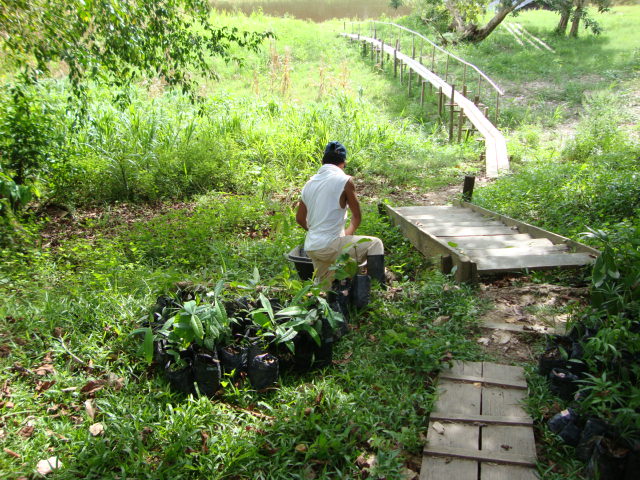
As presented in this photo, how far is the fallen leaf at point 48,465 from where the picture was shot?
2.67 metres

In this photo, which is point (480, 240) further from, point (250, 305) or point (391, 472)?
point (391, 472)

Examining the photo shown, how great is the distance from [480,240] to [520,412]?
2.38 m

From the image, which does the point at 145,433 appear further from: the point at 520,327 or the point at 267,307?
the point at 520,327

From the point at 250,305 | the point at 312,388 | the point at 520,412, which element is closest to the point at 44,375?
the point at 250,305

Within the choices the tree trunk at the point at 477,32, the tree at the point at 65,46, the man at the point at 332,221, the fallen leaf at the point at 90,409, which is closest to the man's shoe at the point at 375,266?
the man at the point at 332,221

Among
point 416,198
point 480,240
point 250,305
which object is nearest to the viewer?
point 250,305

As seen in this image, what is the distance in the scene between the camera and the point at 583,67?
637 inches

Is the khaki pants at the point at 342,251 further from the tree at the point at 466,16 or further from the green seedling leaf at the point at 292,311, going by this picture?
the tree at the point at 466,16

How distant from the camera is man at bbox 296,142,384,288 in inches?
165

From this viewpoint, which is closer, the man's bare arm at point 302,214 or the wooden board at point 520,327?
the wooden board at point 520,327

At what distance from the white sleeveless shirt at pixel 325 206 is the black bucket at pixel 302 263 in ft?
0.74

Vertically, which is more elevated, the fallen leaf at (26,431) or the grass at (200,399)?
the grass at (200,399)

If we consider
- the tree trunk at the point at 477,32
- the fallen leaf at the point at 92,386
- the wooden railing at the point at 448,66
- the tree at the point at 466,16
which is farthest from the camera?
the tree trunk at the point at 477,32

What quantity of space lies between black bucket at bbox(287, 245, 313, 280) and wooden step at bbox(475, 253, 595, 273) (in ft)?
4.66
